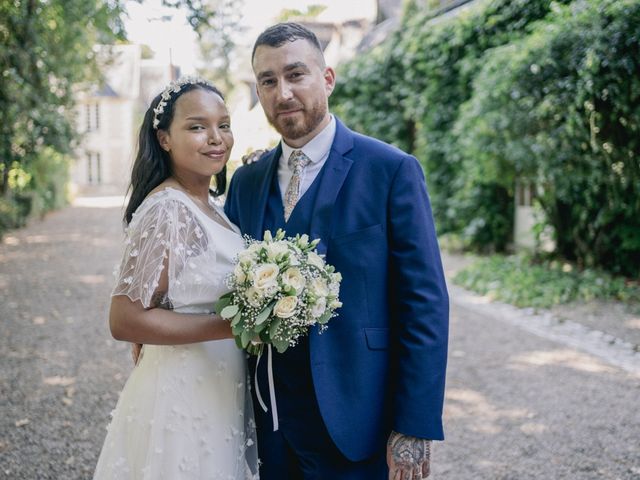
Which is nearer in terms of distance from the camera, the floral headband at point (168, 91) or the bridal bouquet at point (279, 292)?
the bridal bouquet at point (279, 292)

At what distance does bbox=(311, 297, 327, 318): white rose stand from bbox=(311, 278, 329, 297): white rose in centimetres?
2

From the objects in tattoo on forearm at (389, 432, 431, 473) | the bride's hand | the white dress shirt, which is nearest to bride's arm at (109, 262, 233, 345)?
the white dress shirt

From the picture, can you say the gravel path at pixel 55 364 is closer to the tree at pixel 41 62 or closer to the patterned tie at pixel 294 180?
the tree at pixel 41 62

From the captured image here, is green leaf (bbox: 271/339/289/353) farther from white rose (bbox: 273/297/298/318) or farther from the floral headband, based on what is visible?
the floral headband

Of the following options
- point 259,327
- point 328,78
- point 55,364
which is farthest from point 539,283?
point 259,327

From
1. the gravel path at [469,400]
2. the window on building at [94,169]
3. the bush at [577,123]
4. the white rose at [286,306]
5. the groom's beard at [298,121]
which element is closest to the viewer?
the white rose at [286,306]

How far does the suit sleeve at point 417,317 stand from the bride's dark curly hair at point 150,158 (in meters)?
1.02

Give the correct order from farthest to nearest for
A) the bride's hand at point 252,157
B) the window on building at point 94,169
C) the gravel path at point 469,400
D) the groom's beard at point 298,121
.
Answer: the window on building at point 94,169 < the gravel path at point 469,400 < the bride's hand at point 252,157 < the groom's beard at point 298,121

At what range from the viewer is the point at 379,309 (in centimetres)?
235

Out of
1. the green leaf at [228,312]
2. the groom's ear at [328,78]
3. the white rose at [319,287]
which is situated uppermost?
the groom's ear at [328,78]

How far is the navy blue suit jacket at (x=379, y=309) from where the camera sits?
7.39 ft

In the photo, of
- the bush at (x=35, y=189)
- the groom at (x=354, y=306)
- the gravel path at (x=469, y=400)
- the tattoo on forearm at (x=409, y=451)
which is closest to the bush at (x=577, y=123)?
the gravel path at (x=469, y=400)

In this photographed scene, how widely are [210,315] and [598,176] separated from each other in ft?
25.5

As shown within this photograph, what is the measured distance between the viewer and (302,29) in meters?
2.50
